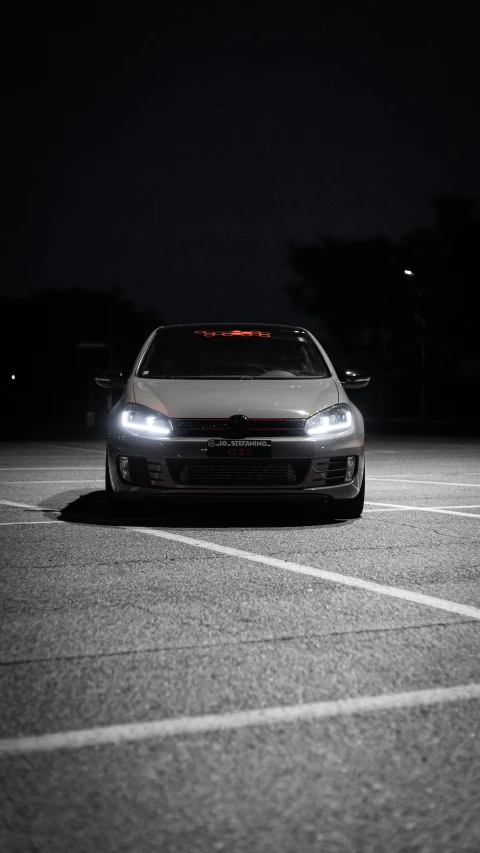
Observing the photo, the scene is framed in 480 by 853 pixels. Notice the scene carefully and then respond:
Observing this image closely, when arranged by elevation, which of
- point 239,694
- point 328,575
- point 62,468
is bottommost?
point 62,468

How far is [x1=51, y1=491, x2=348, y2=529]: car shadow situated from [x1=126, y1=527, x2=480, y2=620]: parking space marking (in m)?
0.54

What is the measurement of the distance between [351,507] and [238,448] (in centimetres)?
137

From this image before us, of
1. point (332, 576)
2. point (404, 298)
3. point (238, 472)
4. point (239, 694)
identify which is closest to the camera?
point (239, 694)

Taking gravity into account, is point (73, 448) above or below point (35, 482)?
below

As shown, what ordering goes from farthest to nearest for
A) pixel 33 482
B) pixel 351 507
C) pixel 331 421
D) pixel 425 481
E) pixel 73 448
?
pixel 73 448 < pixel 425 481 < pixel 33 482 < pixel 351 507 < pixel 331 421

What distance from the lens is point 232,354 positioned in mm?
10602

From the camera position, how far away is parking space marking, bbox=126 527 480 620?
232 inches

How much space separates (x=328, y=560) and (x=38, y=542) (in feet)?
7.48

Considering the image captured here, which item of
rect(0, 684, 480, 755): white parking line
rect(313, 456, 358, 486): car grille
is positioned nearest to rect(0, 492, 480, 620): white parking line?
rect(313, 456, 358, 486): car grille

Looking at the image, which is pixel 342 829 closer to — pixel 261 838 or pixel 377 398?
pixel 261 838

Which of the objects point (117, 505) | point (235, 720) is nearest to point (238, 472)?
point (117, 505)

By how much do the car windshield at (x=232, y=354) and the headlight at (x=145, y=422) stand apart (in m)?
0.76

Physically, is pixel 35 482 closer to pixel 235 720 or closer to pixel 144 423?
pixel 144 423

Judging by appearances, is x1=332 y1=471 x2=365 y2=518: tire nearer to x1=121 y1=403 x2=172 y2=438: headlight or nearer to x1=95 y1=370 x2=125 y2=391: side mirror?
x1=121 y1=403 x2=172 y2=438: headlight
